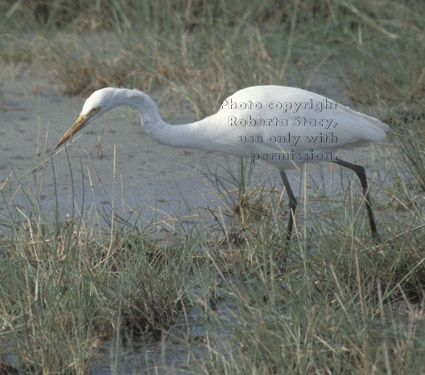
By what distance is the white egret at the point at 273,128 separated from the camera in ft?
9.07

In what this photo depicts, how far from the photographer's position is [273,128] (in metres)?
2.80

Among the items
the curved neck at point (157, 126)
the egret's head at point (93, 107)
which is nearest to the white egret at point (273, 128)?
the curved neck at point (157, 126)

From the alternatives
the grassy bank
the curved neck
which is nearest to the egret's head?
the curved neck

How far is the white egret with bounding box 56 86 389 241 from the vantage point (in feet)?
9.07

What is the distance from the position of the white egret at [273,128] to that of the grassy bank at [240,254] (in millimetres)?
142

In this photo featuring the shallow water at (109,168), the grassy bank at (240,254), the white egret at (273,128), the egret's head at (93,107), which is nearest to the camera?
the grassy bank at (240,254)

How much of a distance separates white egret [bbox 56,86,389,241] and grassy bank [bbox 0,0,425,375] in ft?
0.47

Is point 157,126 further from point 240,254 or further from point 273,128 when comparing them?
point 240,254

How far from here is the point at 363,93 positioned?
13.6 feet

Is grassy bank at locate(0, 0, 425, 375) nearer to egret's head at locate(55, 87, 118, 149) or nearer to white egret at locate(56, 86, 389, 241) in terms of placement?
white egret at locate(56, 86, 389, 241)

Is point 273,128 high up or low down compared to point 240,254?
up

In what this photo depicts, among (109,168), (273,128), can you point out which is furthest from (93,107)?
(109,168)

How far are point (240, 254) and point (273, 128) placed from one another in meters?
0.46

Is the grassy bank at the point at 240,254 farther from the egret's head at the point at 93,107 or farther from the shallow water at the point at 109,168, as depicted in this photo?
the egret's head at the point at 93,107
